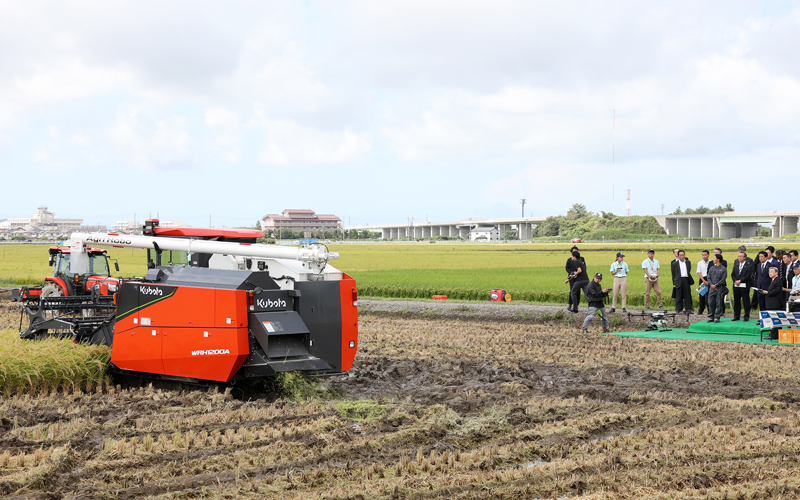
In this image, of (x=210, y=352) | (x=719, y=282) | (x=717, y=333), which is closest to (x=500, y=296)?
(x=719, y=282)

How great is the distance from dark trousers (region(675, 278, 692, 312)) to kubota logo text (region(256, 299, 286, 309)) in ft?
45.9

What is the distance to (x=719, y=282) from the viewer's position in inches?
688

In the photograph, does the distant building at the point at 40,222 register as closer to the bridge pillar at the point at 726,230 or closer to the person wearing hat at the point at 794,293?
the person wearing hat at the point at 794,293

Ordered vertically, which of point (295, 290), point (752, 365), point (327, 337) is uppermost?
point (295, 290)

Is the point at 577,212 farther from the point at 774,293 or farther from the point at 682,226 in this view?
the point at 774,293

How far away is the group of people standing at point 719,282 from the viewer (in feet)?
53.2

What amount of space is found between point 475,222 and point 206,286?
168 m

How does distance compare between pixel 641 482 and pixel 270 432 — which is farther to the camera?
pixel 270 432

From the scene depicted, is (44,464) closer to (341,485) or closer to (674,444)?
(341,485)

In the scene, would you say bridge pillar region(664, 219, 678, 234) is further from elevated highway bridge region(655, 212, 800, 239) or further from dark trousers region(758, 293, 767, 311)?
dark trousers region(758, 293, 767, 311)

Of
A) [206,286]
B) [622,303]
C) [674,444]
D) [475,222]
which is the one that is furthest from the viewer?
[475,222]

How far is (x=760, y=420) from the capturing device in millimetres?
7863

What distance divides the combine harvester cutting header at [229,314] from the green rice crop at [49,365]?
305 millimetres

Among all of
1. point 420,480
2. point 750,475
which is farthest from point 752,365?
point 420,480
